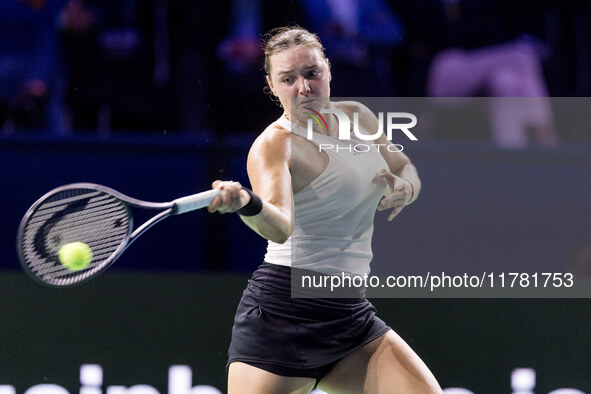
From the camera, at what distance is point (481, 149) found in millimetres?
4152

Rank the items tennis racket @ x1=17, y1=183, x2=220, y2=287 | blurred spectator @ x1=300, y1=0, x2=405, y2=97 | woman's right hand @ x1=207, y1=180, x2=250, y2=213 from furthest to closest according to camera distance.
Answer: blurred spectator @ x1=300, y1=0, x2=405, y2=97
tennis racket @ x1=17, y1=183, x2=220, y2=287
woman's right hand @ x1=207, y1=180, x2=250, y2=213

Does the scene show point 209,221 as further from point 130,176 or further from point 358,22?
point 358,22

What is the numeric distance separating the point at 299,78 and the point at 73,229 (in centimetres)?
82

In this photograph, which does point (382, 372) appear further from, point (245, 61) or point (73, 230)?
point (245, 61)

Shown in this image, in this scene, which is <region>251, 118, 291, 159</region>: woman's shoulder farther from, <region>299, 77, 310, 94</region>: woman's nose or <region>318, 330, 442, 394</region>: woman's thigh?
<region>318, 330, 442, 394</region>: woman's thigh

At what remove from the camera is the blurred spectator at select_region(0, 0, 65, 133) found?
473cm

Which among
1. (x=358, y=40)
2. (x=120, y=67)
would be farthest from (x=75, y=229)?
(x=358, y=40)

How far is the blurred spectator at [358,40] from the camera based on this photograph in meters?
4.60

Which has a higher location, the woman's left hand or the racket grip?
the woman's left hand

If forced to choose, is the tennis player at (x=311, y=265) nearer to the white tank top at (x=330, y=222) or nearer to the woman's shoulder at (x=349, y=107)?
the white tank top at (x=330, y=222)

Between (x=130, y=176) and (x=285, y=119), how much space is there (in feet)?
3.92

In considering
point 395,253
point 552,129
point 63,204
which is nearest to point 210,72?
point 395,253

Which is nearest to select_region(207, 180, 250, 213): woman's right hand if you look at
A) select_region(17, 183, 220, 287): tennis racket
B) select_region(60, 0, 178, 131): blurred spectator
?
select_region(17, 183, 220, 287): tennis racket

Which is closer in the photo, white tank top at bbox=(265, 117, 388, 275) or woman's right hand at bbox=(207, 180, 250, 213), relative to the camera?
woman's right hand at bbox=(207, 180, 250, 213)
